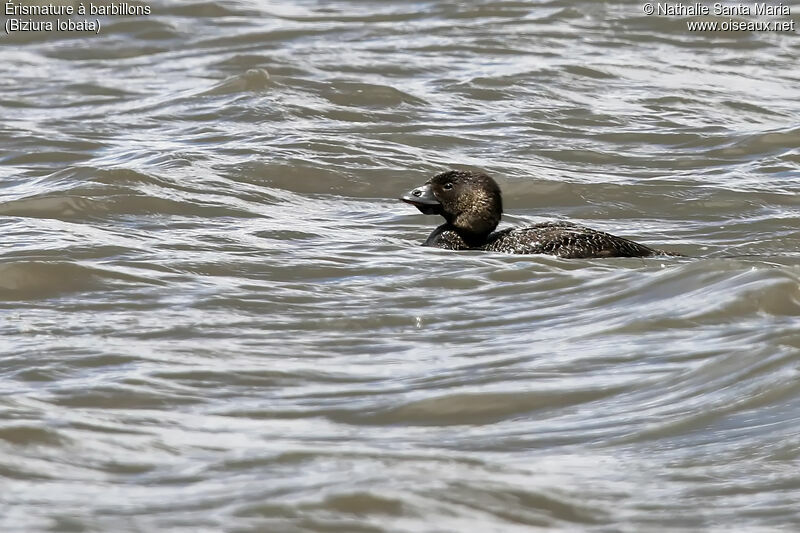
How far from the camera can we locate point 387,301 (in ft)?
26.6

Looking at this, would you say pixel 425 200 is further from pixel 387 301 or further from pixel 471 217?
pixel 387 301

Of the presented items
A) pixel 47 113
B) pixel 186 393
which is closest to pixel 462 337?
pixel 186 393

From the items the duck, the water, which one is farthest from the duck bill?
the water

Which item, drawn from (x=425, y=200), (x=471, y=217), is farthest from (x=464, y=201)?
(x=425, y=200)

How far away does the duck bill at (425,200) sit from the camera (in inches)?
387

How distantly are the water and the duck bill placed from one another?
484mm

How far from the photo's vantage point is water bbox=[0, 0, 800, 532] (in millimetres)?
5332

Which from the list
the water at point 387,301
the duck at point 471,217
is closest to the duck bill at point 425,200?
the duck at point 471,217

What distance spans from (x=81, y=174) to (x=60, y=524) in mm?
6692

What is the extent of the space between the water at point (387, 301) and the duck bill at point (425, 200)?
0.48 metres

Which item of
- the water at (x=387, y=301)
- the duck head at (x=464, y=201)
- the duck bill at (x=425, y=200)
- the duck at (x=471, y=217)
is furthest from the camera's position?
the duck bill at (x=425, y=200)

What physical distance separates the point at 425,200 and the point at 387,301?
6.09 ft

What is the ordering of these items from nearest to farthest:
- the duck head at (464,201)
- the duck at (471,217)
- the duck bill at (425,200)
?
1. the duck at (471,217)
2. the duck head at (464,201)
3. the duck bill at (425,200)

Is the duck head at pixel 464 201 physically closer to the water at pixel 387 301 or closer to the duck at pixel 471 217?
the duck at pixel 471 217
